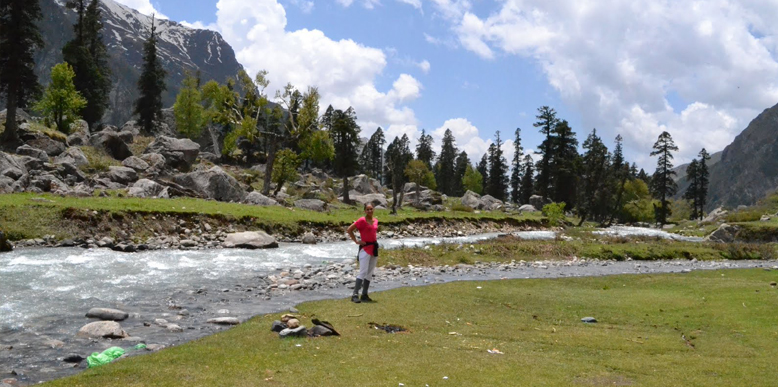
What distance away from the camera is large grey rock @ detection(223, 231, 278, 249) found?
2492cm

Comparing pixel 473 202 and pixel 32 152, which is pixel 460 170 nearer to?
pixel 473 202

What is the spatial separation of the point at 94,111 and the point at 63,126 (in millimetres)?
17876

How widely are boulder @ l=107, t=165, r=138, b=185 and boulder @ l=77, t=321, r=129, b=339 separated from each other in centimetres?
3357

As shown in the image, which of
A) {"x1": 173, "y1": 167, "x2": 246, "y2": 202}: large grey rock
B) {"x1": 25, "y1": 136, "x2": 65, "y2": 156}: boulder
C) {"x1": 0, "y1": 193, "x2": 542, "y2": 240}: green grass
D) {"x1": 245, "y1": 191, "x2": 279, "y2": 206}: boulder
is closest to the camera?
{"x1": 0, "y1": 193, "x2": 542, "y2": 240}: green grass

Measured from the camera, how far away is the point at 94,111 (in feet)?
222

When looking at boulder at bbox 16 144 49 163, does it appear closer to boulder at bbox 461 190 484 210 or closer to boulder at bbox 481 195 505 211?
boulder at bbox 461 190 484 210

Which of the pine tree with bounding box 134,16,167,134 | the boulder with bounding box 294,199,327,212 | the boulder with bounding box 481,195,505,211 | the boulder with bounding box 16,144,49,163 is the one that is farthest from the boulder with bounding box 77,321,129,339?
the boulder with bounding box 481,195,505,211

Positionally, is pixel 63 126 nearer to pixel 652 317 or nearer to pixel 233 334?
pixel 233 334

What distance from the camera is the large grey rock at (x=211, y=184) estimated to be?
40.4m

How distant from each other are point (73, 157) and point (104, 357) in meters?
40.0

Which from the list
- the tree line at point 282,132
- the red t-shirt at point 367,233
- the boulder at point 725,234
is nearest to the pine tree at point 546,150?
the tree line at point 282,132

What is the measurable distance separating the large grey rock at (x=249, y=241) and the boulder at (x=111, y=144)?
2974 cm

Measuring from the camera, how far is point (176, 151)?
51.3 meters

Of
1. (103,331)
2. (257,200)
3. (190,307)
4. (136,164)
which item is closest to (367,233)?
(190,307)
